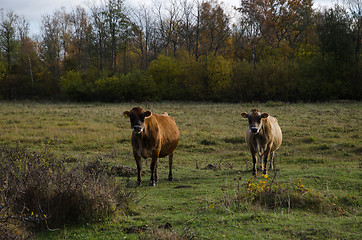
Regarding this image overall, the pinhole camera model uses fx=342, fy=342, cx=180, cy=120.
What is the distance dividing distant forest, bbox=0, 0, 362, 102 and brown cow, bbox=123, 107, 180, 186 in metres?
39.1

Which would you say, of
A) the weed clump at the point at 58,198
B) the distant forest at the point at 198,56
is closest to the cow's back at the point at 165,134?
the weed clump at the point at 58,198

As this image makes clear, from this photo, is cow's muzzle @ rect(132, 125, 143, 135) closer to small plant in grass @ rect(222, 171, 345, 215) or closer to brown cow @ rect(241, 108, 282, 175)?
small plant in grass @ rect(222, 171, 345, 215)

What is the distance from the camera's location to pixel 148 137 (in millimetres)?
9797

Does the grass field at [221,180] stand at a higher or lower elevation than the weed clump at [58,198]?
lower

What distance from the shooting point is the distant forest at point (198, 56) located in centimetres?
4625

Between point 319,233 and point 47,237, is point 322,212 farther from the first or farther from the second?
point 47,237

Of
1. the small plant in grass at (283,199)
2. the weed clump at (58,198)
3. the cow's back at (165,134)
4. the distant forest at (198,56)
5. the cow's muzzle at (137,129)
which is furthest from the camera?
the distant forest at (198,56)

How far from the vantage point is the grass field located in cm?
569

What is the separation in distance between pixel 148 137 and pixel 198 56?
52043 millimetres

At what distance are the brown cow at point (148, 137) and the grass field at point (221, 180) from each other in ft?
2.63

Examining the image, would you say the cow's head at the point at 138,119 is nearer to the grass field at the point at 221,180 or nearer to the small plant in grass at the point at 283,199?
the grass field at the point at 221,180

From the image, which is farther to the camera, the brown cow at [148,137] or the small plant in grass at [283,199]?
the brown cow at [148,137]

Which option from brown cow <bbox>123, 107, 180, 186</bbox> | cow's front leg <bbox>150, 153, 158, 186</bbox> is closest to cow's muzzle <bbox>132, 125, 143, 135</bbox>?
brown cow <bbox>123, 107, 180, 186</bbox>

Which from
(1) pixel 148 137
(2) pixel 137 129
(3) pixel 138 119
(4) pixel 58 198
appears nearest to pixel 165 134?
(1) pixel 148 137
